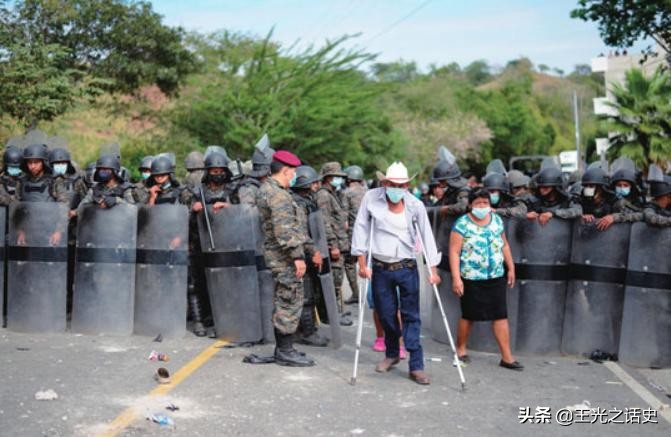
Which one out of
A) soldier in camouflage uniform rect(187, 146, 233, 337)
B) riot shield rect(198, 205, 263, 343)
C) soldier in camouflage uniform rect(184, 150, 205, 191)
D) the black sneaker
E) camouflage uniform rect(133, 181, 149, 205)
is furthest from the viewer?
soldier in camouflage uniform rect(184, 150, 205, 191)

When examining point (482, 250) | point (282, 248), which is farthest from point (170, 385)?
point (482, 250)

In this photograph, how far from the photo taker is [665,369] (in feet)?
28.6

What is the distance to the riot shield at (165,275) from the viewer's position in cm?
971

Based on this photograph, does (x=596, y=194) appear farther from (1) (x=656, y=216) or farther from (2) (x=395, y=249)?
(2) (x=395, y=249)

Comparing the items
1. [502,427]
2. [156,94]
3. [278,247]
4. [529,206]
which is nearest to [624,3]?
[529,206]

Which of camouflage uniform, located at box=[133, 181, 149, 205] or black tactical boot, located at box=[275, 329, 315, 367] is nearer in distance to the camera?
black tactical boot, located at box=[275, 329, 315, 367]

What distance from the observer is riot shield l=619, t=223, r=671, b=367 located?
870 cm

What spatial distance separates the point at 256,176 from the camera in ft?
36.4

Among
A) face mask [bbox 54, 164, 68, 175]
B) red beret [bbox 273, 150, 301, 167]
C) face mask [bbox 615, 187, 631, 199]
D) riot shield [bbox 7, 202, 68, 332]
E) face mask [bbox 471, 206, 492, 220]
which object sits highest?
red beret [bbox 273, 150, 301, 167]

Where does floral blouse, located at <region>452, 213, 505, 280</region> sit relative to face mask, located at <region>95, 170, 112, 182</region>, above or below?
below

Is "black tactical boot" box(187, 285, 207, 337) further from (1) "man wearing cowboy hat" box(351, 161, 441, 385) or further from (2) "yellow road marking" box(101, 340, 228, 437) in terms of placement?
(1) "man wearing cowboy hat" box(351, 161, 441, 385)

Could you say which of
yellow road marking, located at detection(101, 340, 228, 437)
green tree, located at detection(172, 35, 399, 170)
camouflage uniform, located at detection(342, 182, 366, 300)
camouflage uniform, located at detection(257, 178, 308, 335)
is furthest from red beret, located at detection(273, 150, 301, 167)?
green tree, located at detection(172, 35, 399, 170)

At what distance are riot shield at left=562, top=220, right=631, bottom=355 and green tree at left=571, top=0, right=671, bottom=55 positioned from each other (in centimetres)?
1211

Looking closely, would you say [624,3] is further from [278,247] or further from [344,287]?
[278,247]
